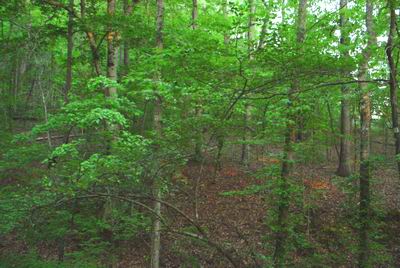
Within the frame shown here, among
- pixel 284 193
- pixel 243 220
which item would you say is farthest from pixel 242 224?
pixel 284 193

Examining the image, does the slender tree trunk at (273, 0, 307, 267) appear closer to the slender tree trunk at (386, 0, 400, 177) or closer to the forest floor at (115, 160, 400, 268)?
the forest floor at (115, 160, 400, 268)

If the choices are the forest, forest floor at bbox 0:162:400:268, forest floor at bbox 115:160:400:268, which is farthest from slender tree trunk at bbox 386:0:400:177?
forest floor at bbox 0:162:400:268

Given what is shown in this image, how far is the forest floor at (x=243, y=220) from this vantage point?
9.82 meters

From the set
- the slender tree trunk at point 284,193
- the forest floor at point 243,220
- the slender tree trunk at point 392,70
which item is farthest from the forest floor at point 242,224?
the slender tree trunk at point 392,70

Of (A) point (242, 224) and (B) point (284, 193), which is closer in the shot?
(B) point (284, 193)

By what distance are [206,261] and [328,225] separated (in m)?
4.43

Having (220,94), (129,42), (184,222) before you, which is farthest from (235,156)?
(220,94)

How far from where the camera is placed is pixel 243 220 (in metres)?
11.8

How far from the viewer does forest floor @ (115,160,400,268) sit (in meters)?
9.82

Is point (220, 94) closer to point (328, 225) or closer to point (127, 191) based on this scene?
point (127, 191)

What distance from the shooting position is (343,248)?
10.3 m

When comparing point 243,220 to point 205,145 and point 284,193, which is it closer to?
point 284,193

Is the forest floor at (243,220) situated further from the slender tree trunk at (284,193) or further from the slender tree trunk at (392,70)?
the slender tree trunk at (392,70)

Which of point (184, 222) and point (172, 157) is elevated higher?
point (172, 157)
